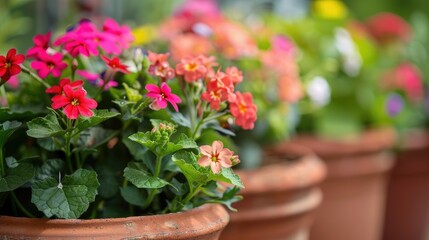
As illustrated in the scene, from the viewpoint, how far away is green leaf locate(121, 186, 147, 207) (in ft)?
3.66

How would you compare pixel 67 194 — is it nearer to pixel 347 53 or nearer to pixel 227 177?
pixel 227 177

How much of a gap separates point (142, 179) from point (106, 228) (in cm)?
9

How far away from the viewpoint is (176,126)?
1118 mm

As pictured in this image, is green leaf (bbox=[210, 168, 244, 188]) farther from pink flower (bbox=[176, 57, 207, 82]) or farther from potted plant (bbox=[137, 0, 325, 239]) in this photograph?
potted plant (bbox=[137, 0, 325, 239])

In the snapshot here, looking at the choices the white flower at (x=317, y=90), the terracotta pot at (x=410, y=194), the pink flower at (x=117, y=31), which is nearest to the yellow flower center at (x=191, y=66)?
the pink flower at (x=117, y=31)

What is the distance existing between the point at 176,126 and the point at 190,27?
3.06ft

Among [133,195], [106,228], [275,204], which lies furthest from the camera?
[275,204]

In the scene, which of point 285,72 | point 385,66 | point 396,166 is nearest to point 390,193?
point 396,166

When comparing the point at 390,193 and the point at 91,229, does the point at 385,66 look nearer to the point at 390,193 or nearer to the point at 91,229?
the point at 390,193

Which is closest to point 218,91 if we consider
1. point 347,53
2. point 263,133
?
point 263,133

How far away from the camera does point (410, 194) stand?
A: 9.75ft

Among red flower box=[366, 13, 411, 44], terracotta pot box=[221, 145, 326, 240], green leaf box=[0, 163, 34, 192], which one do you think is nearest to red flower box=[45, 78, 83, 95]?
green leaf box=[0, 163, 34, 192]

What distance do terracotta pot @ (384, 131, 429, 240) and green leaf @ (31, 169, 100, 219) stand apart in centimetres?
195

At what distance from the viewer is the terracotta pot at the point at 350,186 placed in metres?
2.30
